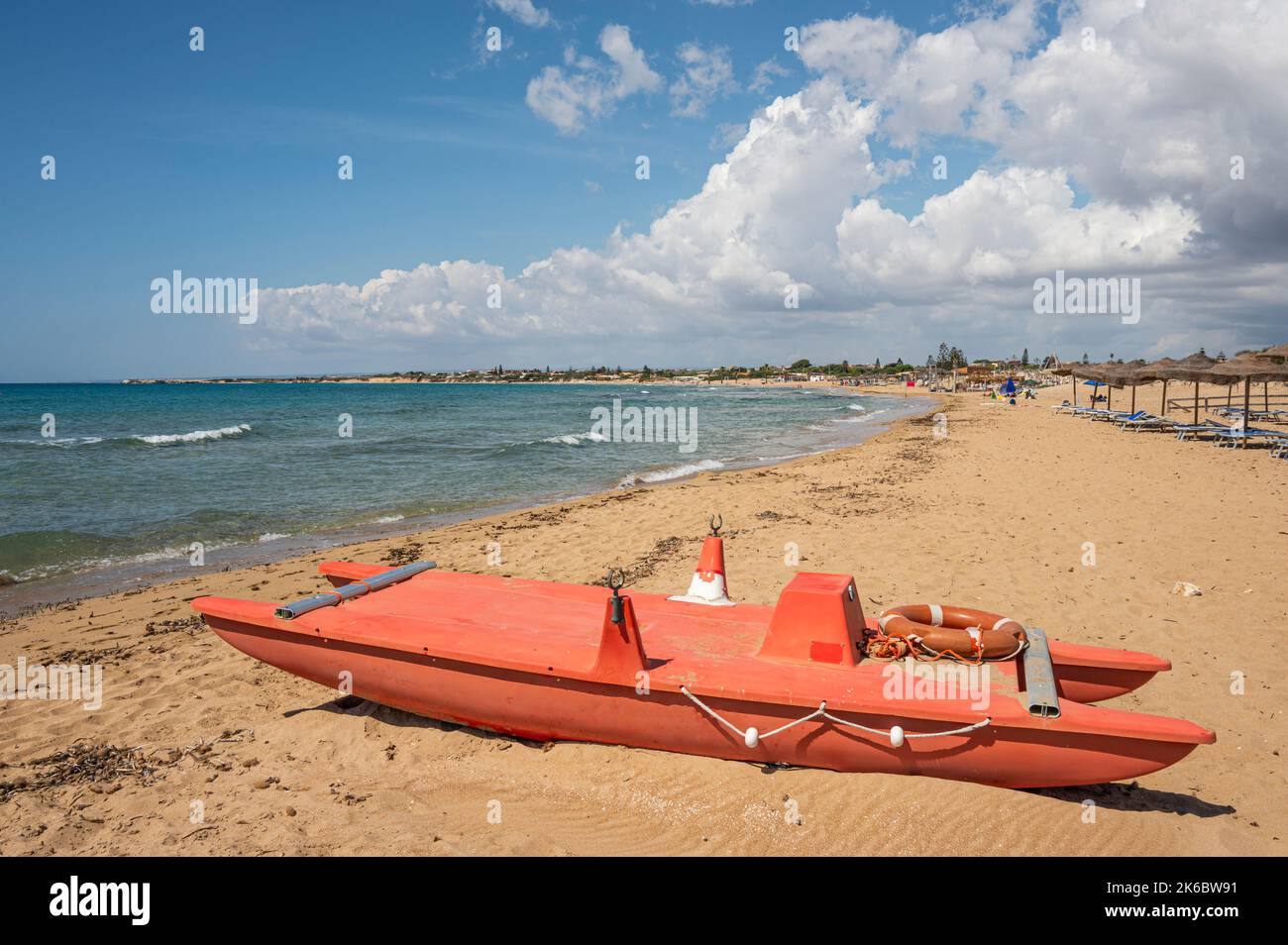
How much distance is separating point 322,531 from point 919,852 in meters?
12.5

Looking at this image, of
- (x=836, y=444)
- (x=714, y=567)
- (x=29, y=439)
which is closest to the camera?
(x=714, y=567)

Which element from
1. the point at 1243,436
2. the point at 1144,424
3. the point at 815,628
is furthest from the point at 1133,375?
the point at 815,628

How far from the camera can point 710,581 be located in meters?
6.02

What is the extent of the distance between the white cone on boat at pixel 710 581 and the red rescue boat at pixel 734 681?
13 cm

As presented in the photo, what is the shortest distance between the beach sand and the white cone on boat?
1.58 metres

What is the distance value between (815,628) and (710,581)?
1.46m

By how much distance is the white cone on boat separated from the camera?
5.96 m

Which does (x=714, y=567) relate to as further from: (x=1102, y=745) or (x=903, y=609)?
(x=1102, y=745)

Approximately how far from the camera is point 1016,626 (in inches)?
190

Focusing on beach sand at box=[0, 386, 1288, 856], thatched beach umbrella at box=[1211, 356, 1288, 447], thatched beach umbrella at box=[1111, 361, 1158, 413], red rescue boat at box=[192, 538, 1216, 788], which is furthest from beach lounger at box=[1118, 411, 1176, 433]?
red rescue boat at box=[192, 538, 1216, 788]

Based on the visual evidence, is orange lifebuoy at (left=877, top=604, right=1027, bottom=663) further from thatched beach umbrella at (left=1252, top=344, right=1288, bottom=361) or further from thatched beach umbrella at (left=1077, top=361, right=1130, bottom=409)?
thatched beach umbrella at (left=1077, top=361, right=1130, bottom=409)

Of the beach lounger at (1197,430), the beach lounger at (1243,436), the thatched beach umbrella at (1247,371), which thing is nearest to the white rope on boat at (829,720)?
the beach lounger at (1243,436)

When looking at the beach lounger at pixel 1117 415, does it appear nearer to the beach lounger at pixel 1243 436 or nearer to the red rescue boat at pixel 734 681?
the beach lounger at pixel 1243 436
